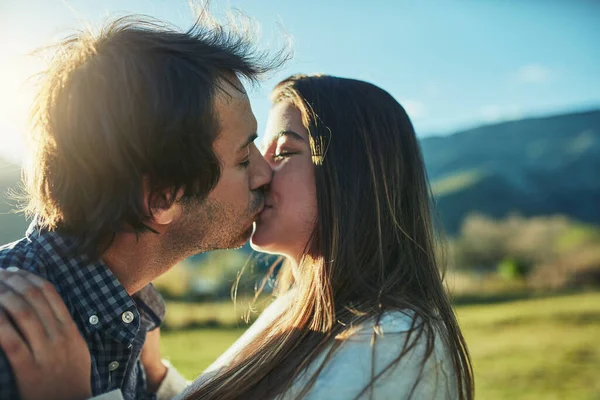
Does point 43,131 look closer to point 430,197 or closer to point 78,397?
point 78,397

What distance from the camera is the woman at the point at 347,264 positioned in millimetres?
2248

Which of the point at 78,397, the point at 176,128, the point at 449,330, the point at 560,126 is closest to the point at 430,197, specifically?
the point at 449,330

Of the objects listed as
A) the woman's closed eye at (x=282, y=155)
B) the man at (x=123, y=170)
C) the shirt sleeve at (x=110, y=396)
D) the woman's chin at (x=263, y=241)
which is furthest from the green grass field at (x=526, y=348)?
the shirt sleeve at (x=110, y=396)

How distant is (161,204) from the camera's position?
2.61 metres

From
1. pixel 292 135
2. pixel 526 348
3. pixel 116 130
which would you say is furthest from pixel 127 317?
pixel 526 348

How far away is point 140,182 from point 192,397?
3.14 feet

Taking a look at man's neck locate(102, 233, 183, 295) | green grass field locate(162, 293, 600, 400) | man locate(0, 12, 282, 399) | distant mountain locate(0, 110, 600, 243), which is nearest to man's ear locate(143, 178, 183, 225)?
man locate(0, 12, 282, 399)

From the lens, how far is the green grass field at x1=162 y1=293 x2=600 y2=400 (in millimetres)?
12156

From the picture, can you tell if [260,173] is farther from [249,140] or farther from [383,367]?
[383,367]

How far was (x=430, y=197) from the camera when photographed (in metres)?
3.11

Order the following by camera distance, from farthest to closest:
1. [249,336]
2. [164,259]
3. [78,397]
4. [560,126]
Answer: [560,126], [249,336], [164,259], [78,397]

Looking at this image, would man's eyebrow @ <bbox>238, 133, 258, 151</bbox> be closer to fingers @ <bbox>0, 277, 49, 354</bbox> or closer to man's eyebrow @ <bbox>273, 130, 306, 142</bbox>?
man's eyebrow @ <bbox>273, 130, 306, 142</bbox>

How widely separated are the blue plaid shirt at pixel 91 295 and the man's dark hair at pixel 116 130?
0.09m

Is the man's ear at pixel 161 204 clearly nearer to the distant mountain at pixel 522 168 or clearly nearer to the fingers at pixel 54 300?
the fingers at pixel 54 300
